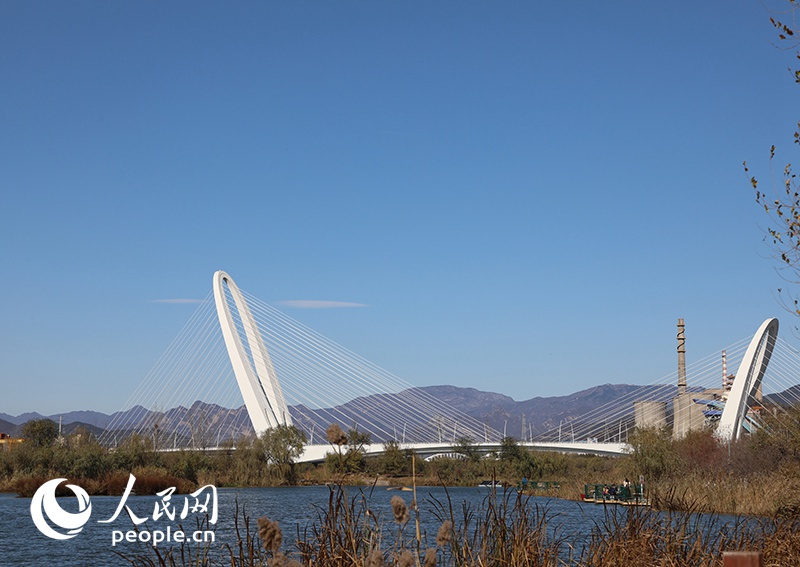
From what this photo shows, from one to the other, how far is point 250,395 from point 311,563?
46662 millimetres

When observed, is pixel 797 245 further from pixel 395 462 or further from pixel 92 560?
pixel 395 462

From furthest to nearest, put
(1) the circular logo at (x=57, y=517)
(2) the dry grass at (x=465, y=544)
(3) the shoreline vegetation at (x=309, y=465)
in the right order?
(3) the shoreline vegetation at (x=309, y=465) < (1) the circular logo at (x=57, y=517) < (2) the dry grass at (x=465, y=544)

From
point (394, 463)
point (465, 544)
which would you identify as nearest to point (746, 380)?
point (394, 463)

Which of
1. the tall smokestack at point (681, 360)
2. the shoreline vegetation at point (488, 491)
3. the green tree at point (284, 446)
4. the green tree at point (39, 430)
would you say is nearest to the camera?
the shoreline vegetation at point (488, 491)

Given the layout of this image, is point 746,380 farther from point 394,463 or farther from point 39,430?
point 39,430

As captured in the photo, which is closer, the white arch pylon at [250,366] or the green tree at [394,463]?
the white arch pylon at [250,366]

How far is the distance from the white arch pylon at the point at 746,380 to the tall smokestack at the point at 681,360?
819 inches

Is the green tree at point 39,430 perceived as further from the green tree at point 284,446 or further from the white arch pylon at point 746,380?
the white arch pylon at point 746,380

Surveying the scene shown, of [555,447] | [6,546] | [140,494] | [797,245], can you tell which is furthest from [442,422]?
[797,245]

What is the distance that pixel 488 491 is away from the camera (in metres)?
14.7

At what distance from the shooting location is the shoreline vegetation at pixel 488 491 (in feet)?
14.2

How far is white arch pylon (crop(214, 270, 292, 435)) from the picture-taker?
158 feet

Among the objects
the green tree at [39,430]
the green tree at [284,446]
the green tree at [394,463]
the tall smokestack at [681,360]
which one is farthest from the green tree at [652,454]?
the green tree at [39,430]

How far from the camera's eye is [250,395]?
5006 centimetres
